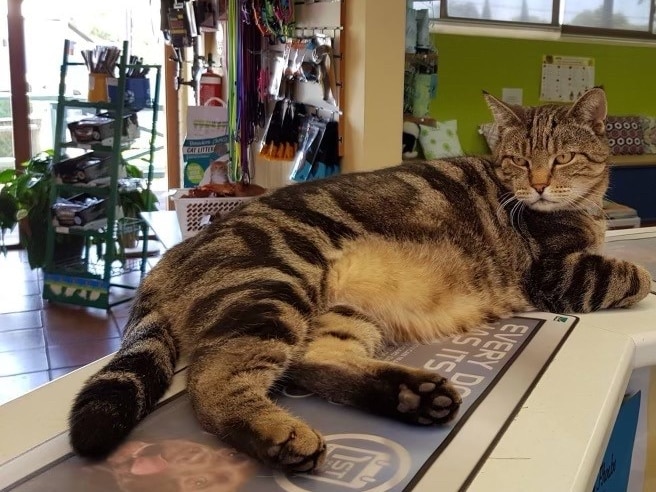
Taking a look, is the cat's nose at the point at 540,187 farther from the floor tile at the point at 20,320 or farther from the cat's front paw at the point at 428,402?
the floor tile at the point at 20,320

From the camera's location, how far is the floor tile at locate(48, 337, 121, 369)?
329 cm

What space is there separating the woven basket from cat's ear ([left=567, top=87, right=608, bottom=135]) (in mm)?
1522

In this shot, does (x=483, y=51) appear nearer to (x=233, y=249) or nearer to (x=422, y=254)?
(x=422, y=254)

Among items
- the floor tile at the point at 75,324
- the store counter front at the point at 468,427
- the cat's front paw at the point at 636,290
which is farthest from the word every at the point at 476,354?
the floor tile at the point at 75,324

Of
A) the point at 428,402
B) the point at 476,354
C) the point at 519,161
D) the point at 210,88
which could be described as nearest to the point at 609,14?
the point at 210,88

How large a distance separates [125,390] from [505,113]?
111 centimetres

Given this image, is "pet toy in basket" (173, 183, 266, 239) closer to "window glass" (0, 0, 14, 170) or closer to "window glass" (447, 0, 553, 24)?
"window glass" (447, 0, 553, 24)

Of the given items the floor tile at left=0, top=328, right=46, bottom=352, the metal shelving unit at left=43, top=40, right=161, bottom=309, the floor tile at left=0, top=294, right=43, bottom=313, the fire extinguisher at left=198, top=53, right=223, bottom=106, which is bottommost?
the floor tile at left=0, top=328, right=46, bottom=352

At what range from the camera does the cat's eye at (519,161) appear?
5.01 ft

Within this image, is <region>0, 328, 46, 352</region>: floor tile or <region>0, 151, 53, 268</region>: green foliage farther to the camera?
<region>0, 151, 53, 268</region>: green foliage

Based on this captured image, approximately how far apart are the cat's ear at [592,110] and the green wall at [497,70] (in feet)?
6.04

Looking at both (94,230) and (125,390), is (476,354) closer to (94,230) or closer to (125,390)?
(125,390)

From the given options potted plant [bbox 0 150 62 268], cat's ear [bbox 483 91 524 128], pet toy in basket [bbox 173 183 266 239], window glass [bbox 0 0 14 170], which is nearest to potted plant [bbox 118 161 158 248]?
potted plant [bbox 0 150 62 268]

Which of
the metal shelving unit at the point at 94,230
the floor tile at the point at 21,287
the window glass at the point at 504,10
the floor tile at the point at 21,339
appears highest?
the window glass at the point at 504,10
